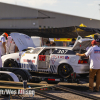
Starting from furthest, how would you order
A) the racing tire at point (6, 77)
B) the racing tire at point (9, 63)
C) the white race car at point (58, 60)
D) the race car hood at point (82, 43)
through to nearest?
the racing tire at point (9, 63)
the white race car at point (58, 60)
the race car hood at point (82, 43)
the racing tire at point (6, 77)

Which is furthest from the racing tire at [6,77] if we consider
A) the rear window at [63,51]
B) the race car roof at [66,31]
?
the race car roof at [66,31]

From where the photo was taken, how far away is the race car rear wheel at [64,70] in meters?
9.18

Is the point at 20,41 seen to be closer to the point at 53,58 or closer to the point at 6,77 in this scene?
the point at 53,58

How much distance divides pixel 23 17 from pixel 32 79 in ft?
85.0

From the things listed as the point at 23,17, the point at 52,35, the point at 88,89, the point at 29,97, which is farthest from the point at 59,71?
Answer: the point at 23,17

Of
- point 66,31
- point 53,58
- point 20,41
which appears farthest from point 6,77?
point 66,31

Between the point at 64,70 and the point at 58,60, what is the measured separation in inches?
20.0

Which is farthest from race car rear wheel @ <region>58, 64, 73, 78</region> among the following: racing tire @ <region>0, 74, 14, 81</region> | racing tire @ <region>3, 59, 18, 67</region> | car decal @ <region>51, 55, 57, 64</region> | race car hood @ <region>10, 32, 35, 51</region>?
racing tire @ <region>0, 74, 14, 81</region>

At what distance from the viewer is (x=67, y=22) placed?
114 feet

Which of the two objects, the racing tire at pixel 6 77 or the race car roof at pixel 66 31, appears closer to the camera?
the racing tire at pixel 6 77

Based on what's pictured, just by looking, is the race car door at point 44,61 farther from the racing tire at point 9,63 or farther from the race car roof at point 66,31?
the race car roof at point 66,31

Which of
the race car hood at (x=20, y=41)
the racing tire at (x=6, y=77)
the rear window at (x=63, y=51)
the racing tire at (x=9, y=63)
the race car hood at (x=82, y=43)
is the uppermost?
the race car hood at (x=20, y=41)

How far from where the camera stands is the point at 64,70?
9242mm

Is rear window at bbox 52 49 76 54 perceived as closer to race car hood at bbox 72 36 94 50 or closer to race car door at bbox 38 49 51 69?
race car hood at bbox 72 36 94 50
